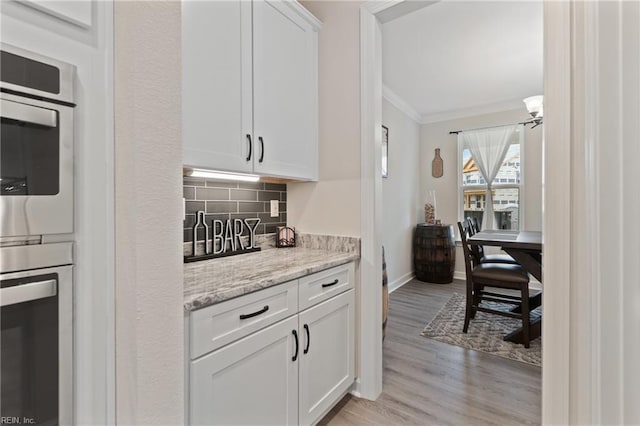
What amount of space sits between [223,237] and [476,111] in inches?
175

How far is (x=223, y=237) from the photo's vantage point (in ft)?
5.48

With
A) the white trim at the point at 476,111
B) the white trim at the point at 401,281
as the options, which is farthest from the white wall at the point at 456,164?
the white trim at the point at 401,281

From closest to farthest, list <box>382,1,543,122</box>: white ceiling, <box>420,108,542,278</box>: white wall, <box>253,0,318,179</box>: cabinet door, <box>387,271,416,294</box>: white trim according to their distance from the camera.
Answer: <box>253,0,318,179</box>: cabinet door → <box>382,1,543,122</box>: white ceiling → <box>387,271,416,294</box>: white trim → <box>420,108,542,278</box>: white wall

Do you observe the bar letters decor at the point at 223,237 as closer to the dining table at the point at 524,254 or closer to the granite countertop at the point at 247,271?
the granite countertop at the point at 247,271

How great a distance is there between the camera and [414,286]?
13.7 feet

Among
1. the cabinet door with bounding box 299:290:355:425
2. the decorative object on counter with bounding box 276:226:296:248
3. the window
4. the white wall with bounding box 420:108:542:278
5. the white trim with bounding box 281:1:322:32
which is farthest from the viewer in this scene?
the window

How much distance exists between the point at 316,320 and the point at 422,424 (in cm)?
85

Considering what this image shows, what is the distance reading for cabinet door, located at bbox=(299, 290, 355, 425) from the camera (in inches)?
54.1

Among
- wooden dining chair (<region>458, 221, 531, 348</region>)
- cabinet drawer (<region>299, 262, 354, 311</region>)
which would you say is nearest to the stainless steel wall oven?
cabinet drawer (<region>299, 262, 354, 311</region>)

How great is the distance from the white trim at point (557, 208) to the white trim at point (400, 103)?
2871mm

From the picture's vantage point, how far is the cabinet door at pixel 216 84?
48.3 inches

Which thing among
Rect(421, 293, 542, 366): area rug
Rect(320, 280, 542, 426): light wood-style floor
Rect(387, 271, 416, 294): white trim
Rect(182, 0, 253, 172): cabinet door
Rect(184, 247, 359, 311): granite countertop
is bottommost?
Rect(320, 280, 542, 426): light wood-style floor

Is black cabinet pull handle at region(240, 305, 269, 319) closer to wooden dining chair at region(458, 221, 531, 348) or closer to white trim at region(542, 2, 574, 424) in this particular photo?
white trim at region(542, 2, 574, 424)

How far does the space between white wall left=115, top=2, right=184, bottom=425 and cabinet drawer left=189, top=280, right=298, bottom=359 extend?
239 mm
